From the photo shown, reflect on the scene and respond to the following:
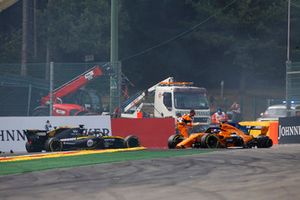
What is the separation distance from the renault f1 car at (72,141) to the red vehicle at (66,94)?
16.2ft

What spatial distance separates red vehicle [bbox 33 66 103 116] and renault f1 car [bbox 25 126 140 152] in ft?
16.2

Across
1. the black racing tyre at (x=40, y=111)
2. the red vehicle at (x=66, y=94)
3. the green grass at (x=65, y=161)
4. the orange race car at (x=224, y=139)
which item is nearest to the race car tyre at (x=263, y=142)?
the orange race car at (x=224, y=139)

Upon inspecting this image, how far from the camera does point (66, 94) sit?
102 feet

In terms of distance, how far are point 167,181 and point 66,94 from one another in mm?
19507

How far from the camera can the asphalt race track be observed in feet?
34.2

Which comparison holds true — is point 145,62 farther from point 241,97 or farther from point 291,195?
point 291,195

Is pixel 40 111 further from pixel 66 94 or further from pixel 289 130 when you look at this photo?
pixel 289 130

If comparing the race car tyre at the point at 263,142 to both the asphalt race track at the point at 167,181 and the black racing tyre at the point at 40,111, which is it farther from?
the black racing tyre at the point at 40,111

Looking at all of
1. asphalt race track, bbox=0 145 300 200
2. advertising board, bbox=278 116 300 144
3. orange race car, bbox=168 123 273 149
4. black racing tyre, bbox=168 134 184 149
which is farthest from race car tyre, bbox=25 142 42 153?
advertising board, bbox=278 116 300 144

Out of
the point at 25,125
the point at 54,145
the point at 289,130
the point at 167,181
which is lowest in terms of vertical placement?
the point at 167,181

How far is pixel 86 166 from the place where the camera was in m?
15.1

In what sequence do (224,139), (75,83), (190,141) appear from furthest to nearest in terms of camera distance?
(75,83) → (190,141) → (224,139)

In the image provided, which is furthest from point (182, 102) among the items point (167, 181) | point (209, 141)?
point (167, 181)

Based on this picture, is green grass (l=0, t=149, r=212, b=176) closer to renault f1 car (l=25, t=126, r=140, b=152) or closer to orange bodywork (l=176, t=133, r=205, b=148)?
renault f1 car (l=25, t=126, r=140, b=152)
